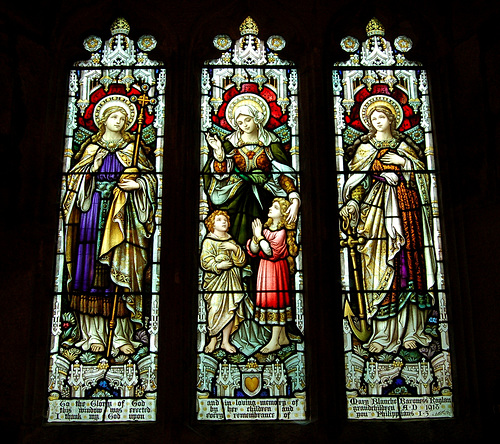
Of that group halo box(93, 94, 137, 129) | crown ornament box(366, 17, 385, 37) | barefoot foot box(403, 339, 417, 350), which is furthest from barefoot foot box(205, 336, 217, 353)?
crown ornament box(366, 17, 385, 37)

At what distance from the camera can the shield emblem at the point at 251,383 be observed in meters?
6.67

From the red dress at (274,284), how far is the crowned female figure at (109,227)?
94 centimetres

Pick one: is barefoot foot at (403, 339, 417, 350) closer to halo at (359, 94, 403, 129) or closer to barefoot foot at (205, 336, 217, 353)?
barefoot foot at (205, 336, 217, 353)

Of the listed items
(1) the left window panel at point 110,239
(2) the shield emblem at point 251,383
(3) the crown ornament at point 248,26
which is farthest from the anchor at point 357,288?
(3) the crown ornament at point 248,26

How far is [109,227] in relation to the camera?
7164mm

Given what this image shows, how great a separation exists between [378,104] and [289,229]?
1424mm

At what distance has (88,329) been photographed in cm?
686

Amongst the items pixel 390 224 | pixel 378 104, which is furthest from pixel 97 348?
pixel 378 104

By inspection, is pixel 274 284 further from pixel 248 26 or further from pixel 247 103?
pixel 248 26

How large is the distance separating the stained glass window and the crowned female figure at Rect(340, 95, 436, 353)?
528 mm

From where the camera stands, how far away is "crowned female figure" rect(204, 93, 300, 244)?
7.23 meters

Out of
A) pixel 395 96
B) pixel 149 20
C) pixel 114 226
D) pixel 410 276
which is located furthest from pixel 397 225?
pixel 149 20
